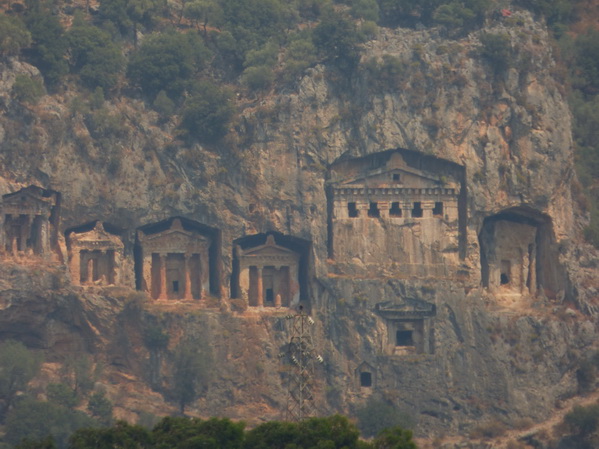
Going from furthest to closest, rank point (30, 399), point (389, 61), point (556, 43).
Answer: point (556, 43)
point (389, 61)
point (30, 399)

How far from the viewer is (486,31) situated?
9819 centimetres

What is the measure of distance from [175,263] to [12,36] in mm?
13500

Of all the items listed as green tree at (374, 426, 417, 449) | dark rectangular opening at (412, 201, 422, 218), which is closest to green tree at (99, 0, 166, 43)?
dark rectangular opening at (412, 201, 422, 218)

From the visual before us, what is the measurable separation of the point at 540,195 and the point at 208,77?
1778 centimetres

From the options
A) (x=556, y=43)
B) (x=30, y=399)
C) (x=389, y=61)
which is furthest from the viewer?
(x=556, y=43)

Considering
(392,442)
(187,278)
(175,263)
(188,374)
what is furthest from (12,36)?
(392,442)

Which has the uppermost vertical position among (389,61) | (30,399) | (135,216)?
(389,61)

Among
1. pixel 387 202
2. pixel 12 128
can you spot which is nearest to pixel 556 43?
pixel 387 202

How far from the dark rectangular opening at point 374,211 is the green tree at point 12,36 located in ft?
59.9

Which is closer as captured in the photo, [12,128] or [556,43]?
[12,128]

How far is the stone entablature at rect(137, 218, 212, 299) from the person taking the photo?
96.0 m

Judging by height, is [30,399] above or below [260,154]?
below

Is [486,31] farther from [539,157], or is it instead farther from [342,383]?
[342,383]

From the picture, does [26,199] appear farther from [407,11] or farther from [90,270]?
[407,11]
